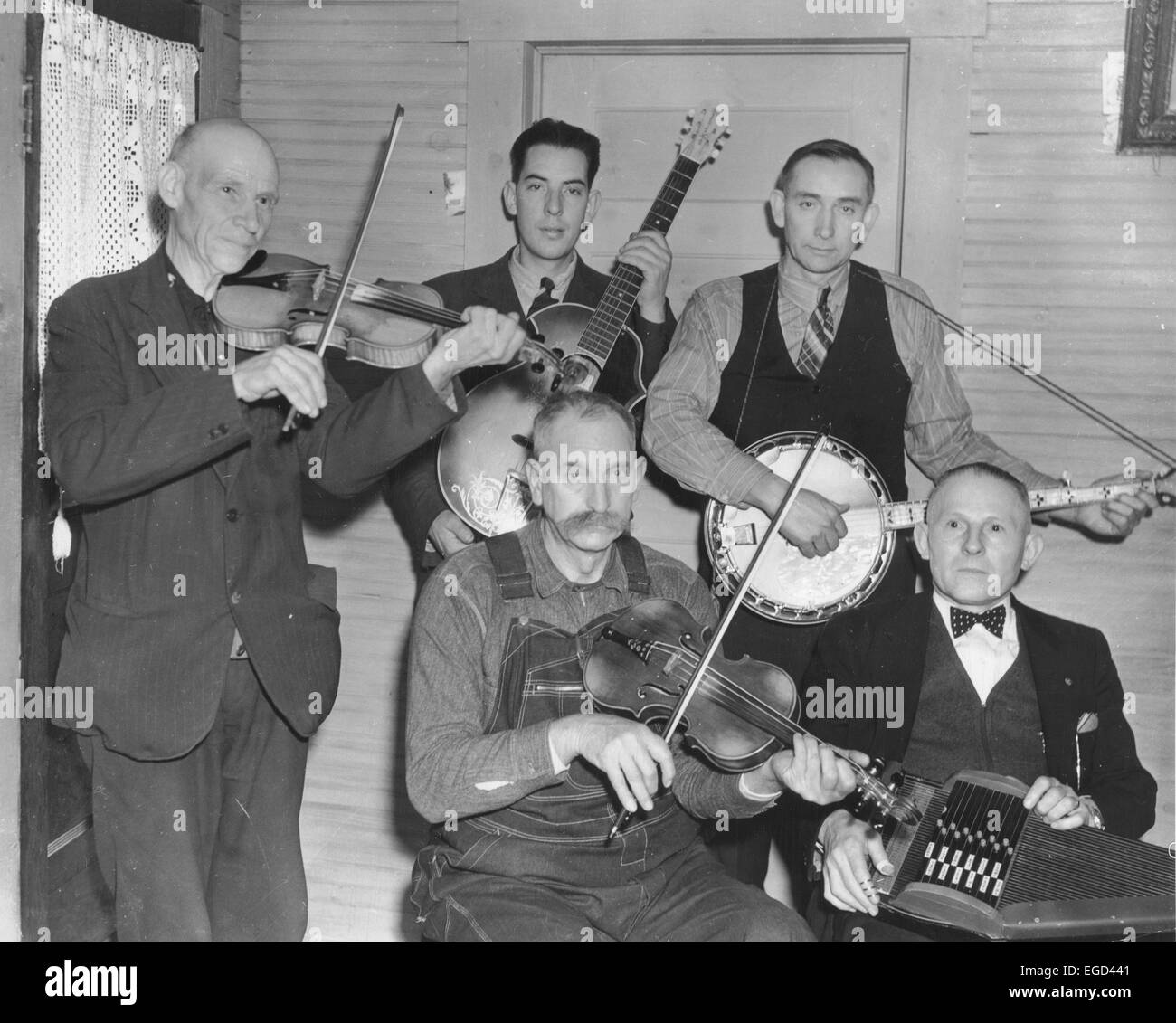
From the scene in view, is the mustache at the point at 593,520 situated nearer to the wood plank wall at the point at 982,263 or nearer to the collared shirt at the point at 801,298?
the collared shirt at the point at 801,298

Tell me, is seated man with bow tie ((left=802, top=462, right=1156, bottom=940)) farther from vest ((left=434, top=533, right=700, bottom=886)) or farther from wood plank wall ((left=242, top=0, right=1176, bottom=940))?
wood plank wall ((left=242, top=0, right=1176, bottom=940))

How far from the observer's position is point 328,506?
404 centimetres

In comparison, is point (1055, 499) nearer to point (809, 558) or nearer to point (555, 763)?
point (809, 558)

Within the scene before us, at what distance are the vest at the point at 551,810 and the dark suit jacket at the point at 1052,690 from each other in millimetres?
390

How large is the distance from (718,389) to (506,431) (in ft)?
1.72

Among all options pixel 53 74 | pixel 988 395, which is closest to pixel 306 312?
pixel 53 74

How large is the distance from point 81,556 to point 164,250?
0.64 m

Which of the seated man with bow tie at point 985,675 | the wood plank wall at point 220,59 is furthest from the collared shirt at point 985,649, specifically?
the wood plank wall at point 220,59

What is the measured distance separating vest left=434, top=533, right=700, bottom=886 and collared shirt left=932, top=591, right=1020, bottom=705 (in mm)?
646

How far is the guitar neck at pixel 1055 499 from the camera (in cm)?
309

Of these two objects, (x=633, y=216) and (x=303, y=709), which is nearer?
(x=303, y=709)

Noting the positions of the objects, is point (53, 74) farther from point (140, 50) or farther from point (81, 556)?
point (81, 556)

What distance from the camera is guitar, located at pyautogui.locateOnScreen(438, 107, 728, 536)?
10.4 feet

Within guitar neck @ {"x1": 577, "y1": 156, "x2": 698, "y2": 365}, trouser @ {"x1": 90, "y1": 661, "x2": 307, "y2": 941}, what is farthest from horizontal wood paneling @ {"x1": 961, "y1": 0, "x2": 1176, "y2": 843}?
trouser @ {"x1": 90, "y1": 661, "x2": 307, "y2": 941}
